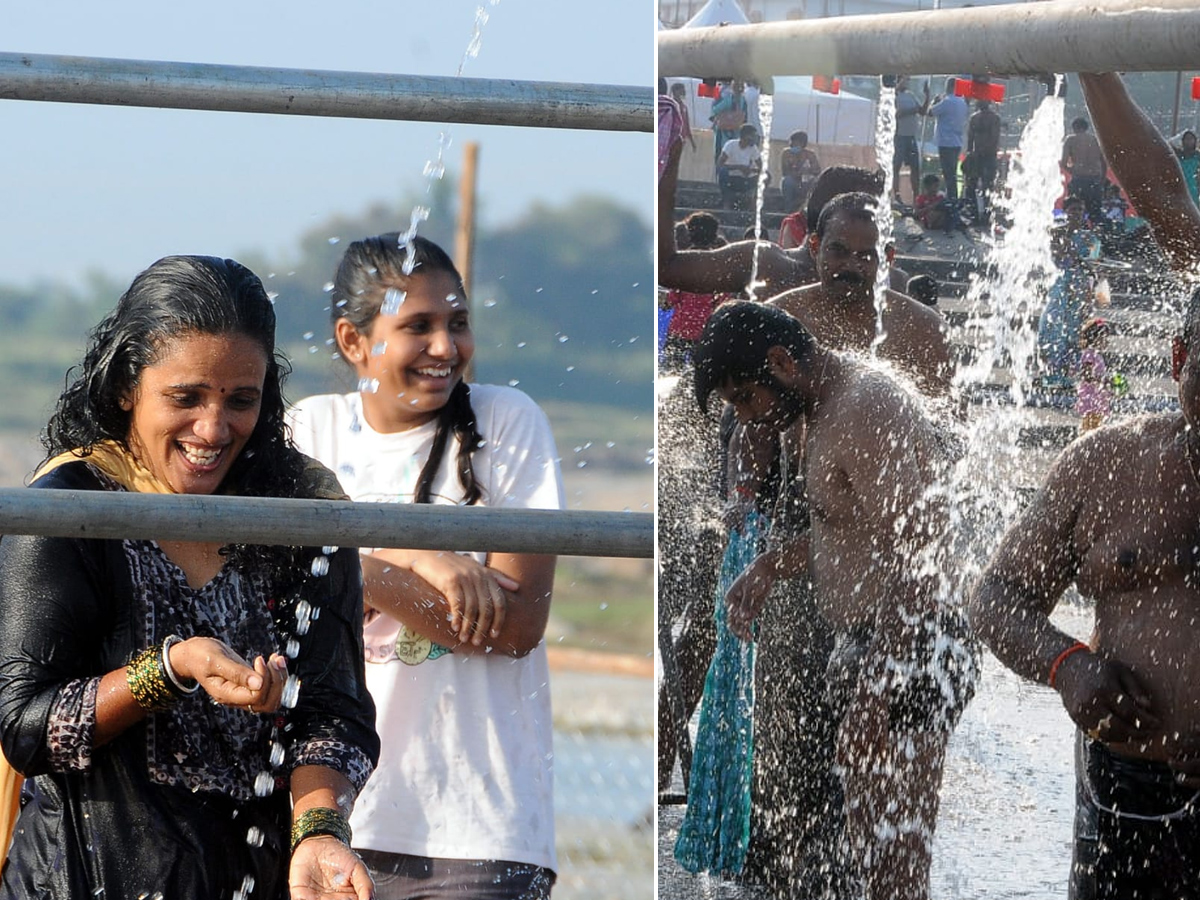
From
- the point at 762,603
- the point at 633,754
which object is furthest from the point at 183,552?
the point at 633,754

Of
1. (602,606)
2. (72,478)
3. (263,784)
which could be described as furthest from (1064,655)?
(602,606)

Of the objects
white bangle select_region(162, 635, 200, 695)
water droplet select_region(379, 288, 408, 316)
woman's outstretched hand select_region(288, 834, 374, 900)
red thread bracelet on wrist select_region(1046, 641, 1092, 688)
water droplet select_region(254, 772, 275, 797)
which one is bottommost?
woman's outstretched hand select_region(288, 834, 374, 900)

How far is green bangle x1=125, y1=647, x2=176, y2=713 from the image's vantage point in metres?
1.90

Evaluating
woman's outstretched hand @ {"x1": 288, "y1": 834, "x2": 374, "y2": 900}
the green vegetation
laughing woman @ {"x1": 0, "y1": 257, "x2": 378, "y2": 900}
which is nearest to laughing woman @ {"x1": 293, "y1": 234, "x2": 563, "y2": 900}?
laughing woman @ {"x1": 0, "y1": 257, "x2": 378, "y2": 900}

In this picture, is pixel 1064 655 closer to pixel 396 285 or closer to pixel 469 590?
pixel 469 590

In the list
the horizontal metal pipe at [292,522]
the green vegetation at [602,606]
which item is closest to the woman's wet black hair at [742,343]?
the horizontal metal pipe at [292,522]

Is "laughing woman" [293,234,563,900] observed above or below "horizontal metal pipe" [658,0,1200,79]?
below

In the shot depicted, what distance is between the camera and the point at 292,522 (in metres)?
1.55

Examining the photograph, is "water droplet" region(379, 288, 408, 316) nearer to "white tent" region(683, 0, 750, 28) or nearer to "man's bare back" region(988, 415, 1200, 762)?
"white tent" region(683, 0, 750, 28)

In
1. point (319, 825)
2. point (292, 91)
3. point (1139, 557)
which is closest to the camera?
point (292, 91)

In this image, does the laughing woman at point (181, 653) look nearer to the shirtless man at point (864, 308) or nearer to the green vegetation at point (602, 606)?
the shirtless man at point (864, 308)

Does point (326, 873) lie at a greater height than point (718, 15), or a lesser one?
lesser

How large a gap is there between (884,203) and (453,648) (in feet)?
2.86

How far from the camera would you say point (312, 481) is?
2.26m
